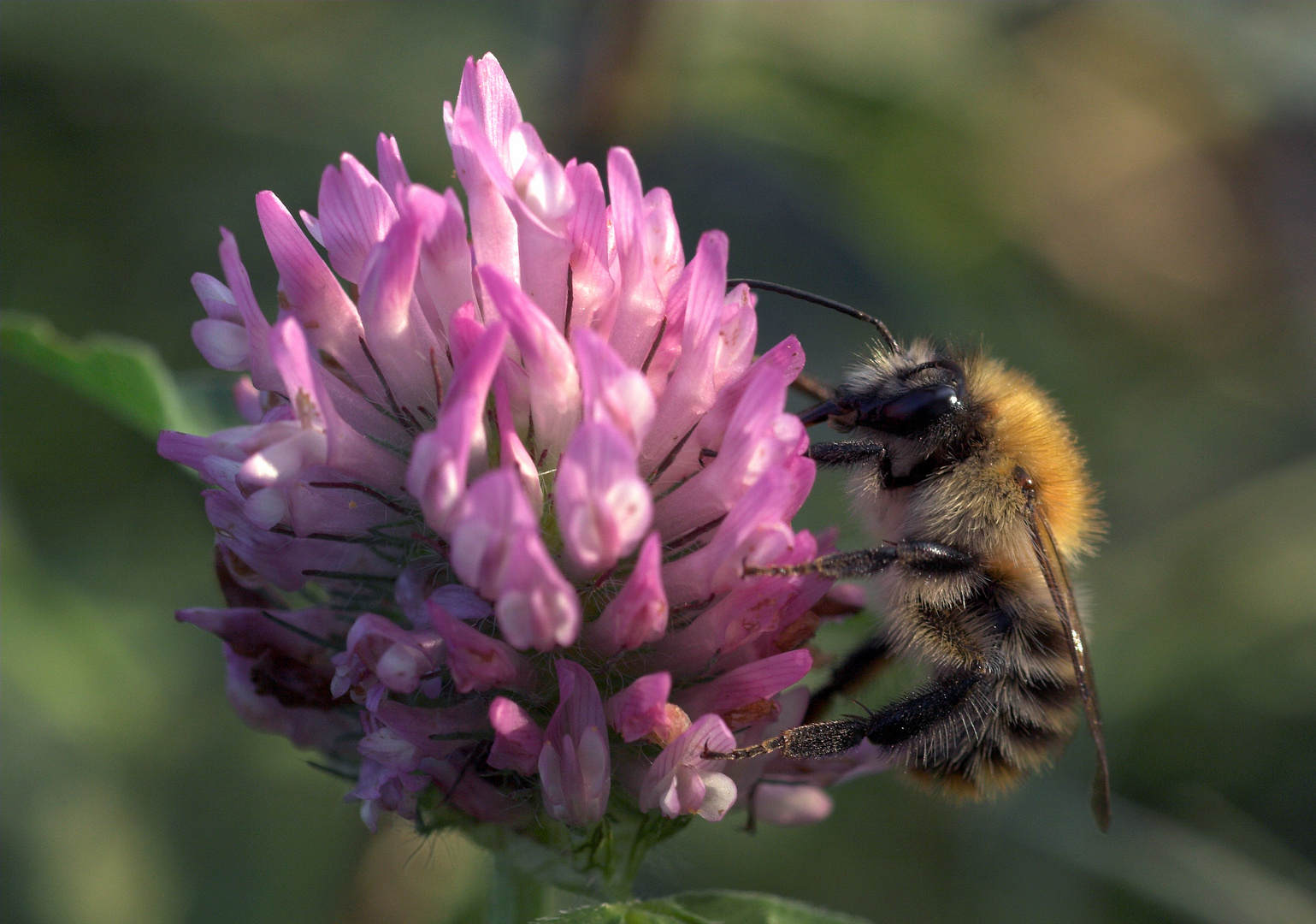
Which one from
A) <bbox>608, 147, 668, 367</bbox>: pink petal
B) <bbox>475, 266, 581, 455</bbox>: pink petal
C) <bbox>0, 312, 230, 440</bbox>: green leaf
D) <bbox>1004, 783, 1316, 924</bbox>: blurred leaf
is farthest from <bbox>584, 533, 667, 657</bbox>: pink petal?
<bbox>1004, 783, 1316, 924</bbox>: blurred leaf

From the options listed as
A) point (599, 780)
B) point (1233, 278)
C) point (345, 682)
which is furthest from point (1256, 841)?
point (1233, 278)

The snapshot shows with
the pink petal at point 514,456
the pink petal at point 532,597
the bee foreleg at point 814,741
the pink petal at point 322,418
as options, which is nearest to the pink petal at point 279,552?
the pink petal at point 322,418

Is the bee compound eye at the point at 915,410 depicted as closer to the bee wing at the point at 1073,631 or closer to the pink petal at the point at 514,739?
the bee wing at the point at 1073,631

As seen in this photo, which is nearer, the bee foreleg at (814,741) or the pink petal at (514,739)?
the pink petal at (514,739)

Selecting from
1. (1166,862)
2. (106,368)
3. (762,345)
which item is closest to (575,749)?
(106,368)

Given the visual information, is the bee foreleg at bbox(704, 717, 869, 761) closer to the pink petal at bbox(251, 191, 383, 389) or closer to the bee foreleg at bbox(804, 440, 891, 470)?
the bee foreleg at bbox(804, 440, 891, 470)

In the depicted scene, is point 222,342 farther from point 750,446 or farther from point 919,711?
point 919,711

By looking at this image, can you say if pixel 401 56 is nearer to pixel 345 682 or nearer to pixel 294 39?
pixel 294 39

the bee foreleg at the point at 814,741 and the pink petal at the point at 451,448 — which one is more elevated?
the pink petal at the point at 451,448
